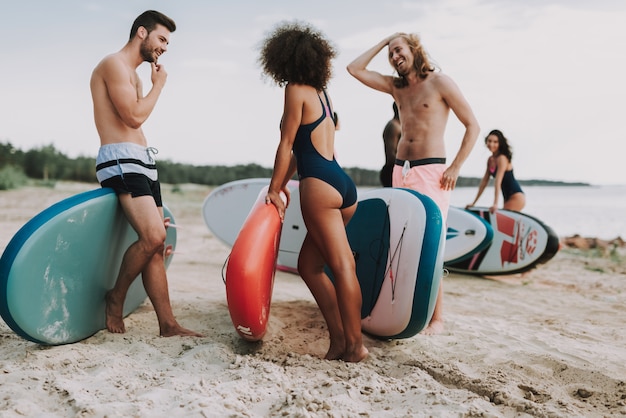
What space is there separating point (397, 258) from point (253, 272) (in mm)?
912

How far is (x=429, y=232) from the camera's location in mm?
3100

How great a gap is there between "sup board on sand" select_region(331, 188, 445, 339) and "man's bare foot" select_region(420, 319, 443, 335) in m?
0.47

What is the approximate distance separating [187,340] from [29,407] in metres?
1.07

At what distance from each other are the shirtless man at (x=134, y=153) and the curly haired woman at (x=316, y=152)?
77 centimetres

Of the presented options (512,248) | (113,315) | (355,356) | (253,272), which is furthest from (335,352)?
(512,248)

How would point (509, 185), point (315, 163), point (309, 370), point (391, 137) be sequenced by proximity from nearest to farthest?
1. point (309, 370)
2. point (315, 163)
3. point (391, 137)
4. point (509, 185)

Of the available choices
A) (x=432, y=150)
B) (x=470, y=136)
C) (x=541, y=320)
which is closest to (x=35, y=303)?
(x=432, y=150)

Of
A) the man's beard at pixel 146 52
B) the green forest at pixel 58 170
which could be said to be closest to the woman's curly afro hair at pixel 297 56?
the man's beard at pixel 146 52

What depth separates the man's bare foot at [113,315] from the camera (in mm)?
3287

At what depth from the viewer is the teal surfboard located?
9.21ft

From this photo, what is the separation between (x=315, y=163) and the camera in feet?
9.32

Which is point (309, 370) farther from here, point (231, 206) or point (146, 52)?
point (231, 206)

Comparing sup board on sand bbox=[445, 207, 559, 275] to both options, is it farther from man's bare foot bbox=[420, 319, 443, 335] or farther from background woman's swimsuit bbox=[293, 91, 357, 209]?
background woman's swimsuit bbox=[293, 91, 357, 209]

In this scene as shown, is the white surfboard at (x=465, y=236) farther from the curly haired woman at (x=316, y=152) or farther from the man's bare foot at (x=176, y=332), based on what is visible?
the man's bare foot at (x=176, y=332)
